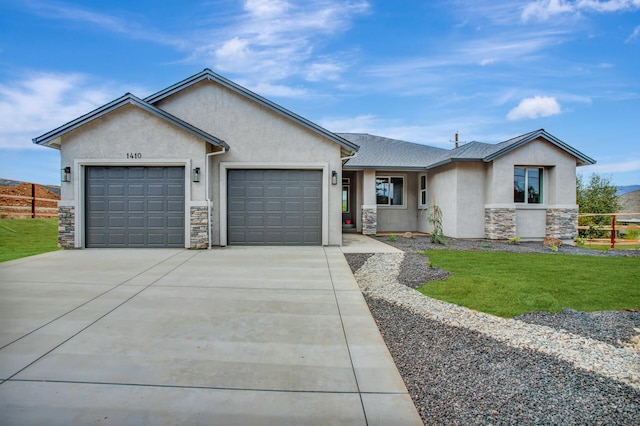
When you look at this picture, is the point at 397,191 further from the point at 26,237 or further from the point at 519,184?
the point at 26,237

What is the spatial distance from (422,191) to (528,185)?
4583 millimetres

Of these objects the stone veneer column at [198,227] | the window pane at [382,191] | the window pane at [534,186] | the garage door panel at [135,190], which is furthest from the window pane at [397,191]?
the garage door panel at [135,190]

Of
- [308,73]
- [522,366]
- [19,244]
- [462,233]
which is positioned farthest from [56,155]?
[462,233]

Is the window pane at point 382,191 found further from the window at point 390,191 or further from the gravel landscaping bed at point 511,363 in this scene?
the gravel landscaping bed at point 511,363

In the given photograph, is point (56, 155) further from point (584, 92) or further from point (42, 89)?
point (584, 92)

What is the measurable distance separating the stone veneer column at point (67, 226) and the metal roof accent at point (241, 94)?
3.84 metres

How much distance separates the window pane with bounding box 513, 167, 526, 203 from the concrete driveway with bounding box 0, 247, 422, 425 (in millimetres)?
11056

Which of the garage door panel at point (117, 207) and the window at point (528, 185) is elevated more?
the window at point (528, 185)

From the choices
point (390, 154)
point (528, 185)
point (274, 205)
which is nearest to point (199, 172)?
point (274, 205)

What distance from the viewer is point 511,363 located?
3.93 metres

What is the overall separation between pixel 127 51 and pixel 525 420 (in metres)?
5.35

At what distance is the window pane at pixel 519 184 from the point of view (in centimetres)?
1505

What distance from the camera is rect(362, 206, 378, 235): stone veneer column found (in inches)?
655

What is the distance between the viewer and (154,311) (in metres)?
5.05
